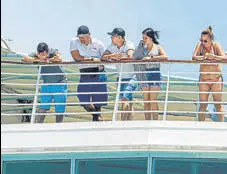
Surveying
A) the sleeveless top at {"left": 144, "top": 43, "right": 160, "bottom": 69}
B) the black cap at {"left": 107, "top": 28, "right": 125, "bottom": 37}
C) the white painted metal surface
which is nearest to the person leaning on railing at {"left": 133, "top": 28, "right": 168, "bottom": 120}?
the sleeveless top at {"left": 144, "top": 43, "right": 160, "bottom": 69}

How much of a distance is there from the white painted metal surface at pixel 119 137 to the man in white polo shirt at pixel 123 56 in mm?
649

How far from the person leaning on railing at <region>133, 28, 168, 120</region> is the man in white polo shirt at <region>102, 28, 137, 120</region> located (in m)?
0.14

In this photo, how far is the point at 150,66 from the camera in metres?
10.1

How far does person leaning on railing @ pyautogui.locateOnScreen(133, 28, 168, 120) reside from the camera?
33.1ft

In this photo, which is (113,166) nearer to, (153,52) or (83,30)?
(153,52)

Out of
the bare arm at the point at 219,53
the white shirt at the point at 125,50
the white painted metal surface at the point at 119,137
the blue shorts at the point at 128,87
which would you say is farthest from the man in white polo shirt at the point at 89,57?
the bare arm at the point at 219,53

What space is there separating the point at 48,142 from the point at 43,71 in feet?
4.72

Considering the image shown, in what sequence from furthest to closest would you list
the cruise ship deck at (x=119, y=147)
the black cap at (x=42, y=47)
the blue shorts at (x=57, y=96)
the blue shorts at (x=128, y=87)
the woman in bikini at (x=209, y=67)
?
the black cap at (x=42, y=47) < the blue shorts at (x=57, y=96) < the blue shorts at (x=128, y=87) < the woman in bikini at (x=209, y=67) < the cruise ship deck at (x=119, y=147)

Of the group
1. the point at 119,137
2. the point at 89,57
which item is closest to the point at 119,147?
the point at 119,137

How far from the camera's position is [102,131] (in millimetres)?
9664

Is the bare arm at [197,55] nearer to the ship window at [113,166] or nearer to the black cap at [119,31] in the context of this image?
the black cap at [119,31]

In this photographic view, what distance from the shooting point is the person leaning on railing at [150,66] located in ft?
33.1

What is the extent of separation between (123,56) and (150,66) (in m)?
0.45

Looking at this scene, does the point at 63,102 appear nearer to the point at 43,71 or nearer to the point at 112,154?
the point at 43,71
